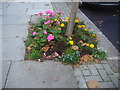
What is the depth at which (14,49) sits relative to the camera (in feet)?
13.0

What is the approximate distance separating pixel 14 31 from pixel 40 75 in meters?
2.27

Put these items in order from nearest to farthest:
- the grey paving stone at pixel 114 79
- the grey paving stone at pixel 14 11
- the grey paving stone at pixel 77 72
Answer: the grey paving stone at pixel 114 79 < the grey paving stone at pixel 77 72 < the grey paving stone at pixel 14 11

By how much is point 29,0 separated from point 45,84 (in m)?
7.06

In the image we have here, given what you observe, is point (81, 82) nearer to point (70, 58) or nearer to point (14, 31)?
point (70, 58)

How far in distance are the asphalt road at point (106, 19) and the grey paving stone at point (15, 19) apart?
101 inches

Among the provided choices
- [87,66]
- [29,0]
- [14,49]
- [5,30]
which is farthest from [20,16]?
[87,66]

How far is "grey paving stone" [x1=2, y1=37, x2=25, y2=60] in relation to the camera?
369 cm

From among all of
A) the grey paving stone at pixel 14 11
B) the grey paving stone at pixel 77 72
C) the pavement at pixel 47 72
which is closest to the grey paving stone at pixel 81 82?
the pavement at pixel 47 72

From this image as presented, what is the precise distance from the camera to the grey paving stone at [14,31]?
184 inches

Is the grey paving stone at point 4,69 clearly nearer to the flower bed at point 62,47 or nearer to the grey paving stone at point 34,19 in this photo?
the flower bed at point 62,47

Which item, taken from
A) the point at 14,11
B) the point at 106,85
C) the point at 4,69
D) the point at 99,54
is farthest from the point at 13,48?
the point at 14,11

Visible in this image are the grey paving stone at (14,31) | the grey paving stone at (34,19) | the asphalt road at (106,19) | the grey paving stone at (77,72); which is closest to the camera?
the grey paving stone at (77,72)

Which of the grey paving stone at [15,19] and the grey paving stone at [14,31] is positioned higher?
the grey paving stone at [15,19]

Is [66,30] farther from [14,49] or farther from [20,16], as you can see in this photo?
[20,16]
